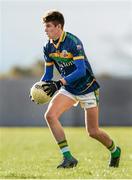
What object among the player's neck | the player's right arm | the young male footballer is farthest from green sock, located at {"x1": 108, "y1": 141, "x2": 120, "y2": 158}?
the player's neck

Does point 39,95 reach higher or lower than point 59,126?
higher

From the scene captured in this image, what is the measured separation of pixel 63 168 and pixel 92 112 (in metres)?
0.87

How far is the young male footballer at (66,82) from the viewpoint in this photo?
29.9 feet

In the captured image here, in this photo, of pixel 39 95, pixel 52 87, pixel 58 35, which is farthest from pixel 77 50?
pixel 39 95

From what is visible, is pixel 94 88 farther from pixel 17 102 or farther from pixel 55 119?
pixel 17 102

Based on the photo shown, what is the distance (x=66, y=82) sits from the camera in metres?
9.13

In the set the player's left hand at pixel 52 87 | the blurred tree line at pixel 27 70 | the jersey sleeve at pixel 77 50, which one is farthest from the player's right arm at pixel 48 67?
the blurred tree line at pixel 27 70

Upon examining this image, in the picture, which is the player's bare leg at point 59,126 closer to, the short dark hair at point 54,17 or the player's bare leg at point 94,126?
the player's bare leg at point 94,126

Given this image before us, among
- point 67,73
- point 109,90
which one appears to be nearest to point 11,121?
point 109,90

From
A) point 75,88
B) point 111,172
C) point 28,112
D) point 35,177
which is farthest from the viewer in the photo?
point 28,112

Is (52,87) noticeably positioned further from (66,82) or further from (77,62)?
(77,62)

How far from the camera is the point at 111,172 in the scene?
865 cm

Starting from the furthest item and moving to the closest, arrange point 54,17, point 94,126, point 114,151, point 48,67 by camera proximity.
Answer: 1. point 114,151
2. point 48,67
3. point 94,126
4. point 54,17

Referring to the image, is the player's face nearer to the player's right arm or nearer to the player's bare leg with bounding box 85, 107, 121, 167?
the player's right arm
